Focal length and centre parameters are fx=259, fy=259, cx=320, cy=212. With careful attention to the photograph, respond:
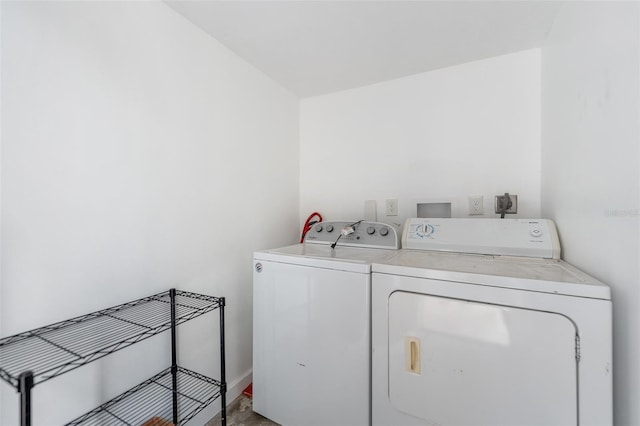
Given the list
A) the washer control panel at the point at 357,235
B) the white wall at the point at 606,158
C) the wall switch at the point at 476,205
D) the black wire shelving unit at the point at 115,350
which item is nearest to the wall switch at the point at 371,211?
the washer control panel at the point at 357,235

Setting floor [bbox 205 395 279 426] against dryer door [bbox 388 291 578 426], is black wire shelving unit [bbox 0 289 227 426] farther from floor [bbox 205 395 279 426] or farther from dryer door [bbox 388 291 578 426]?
dryer door [bbox 388 291 578 426]

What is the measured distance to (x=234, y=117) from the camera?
5.38 feet

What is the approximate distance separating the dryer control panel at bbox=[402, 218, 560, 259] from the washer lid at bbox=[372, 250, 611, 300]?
6cm

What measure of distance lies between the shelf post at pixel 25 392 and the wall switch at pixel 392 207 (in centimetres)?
185

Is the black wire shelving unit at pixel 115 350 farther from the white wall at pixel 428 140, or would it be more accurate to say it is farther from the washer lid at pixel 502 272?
the white wall at pixel 428 140

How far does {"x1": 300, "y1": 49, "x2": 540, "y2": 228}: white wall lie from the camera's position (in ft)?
5.31

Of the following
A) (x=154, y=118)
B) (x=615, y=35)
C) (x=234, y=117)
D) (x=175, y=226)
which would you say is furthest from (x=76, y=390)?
(x=615, y=35)

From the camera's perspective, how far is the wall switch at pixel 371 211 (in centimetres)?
202

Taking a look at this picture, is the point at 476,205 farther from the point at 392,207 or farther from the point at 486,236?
the point at 392,207

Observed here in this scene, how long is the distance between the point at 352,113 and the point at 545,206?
1438mm

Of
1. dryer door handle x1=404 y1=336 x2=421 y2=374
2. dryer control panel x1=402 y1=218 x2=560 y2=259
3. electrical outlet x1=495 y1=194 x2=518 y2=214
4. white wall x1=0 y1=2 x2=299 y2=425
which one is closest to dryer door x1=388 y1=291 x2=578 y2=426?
dryer door handle x1=404 y1=336 x2=421 y2=374

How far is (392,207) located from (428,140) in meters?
0.54

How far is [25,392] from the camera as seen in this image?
0.61m

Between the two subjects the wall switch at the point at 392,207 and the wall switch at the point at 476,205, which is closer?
the wall switch at the point at 476,205
